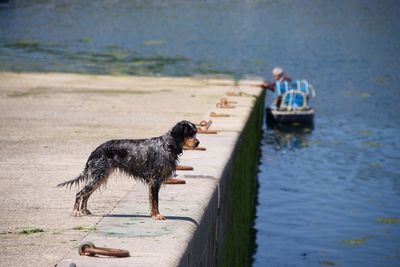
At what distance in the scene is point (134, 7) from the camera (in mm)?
83750

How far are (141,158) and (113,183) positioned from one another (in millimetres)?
2424

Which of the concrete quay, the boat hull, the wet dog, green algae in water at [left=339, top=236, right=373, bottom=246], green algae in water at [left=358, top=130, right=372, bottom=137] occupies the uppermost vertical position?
the wet dog

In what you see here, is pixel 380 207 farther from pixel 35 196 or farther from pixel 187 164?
pixel 35 196

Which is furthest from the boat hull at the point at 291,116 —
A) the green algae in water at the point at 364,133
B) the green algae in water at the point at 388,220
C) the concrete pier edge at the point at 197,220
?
the concrete pier edge at the point at 197,220

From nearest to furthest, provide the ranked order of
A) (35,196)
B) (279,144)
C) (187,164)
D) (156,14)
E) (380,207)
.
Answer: (35,196)
(187,164)
(380,207)
(279,144)
(156,14)

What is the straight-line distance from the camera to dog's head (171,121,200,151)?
9766 millimetres

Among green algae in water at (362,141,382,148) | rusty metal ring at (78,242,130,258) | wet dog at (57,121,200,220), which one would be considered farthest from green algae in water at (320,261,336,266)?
green algae in water at (362,141,382,148)

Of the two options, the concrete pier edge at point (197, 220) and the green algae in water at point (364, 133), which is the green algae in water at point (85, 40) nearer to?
the green algae in water at point (364, 133)

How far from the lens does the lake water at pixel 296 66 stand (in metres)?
18.9

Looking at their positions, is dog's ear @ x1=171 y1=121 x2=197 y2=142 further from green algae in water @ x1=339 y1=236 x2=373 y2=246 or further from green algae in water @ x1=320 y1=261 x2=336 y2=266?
green algae in water @ x1=339 y1=236 x2=373 y2=246

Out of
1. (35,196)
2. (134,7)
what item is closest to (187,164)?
(35,196)

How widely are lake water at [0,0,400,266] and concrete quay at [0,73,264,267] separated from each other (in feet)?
6.28

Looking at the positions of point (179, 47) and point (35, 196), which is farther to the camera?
point (179, 47)

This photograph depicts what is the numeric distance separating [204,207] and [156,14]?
67.0 m
